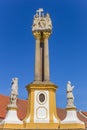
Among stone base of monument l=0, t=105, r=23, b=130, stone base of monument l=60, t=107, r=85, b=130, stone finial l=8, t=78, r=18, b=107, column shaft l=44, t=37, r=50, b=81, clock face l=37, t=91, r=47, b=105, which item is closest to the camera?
stone base of monument l=0, t=105, r=23, b=130

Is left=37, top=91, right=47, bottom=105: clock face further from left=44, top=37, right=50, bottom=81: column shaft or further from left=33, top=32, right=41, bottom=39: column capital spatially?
left=33, top=32, right=41, bottom=39: column capital

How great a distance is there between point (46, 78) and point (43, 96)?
1117 millimetres

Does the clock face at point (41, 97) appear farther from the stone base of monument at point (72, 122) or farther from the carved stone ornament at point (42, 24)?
the carved stone ornament at point (42, 24)

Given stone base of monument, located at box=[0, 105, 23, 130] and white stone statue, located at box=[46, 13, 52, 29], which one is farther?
white stone statue, located at box=[46, 13, 52, 29]

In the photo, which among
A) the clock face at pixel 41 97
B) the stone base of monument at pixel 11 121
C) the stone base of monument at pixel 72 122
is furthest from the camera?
the clock face at pixel 41 97

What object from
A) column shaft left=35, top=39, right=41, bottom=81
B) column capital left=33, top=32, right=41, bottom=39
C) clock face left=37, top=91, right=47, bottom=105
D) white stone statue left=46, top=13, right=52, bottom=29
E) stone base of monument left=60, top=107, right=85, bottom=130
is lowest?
stone base of monument left=60, top=107, right=85, bottom=130

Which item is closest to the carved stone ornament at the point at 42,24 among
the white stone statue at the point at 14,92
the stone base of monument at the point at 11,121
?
the white stone statue at the point at 14,92

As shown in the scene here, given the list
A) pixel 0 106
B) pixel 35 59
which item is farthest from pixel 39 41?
pixel 0 106

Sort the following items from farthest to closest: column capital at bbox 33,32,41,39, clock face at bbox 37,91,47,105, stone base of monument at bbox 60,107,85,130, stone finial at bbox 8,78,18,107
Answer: column capital at bbox 33,32,41,39 → clock face at bbox 37,91,47,105 → stone finial at bbox 8,78,18,107 → stone base of monument at bbox 60,107,85,130

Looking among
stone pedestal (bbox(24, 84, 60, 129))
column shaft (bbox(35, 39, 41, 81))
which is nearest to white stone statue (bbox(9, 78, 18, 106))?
stone pedestal (bbox(24, 84, 60, 129))

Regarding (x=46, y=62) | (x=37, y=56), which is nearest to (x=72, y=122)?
(x=46, y=62)

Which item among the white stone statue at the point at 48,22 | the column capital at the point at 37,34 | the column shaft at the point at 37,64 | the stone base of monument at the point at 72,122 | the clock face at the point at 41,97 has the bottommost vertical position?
the stone base of monument at the point at 72,122

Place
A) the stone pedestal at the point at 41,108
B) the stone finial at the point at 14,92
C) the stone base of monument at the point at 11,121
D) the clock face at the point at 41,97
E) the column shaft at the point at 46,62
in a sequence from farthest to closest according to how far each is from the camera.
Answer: the column shaft at the point at 46,62 < the clock face at the point at 41,97 < the stone finial at the point at 14,92 < the stone pedestal at the point at 41,108 < the stone base of monument at the point at 11,121

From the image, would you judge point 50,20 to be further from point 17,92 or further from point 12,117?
point 12,117
